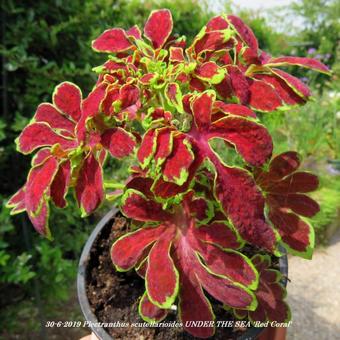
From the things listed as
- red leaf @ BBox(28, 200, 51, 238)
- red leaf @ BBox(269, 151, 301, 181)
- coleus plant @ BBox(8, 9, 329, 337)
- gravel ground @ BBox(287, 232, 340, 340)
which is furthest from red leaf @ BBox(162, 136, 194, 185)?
gravel ground @ BBox(287, 232, 340, 340)

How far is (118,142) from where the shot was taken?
2.23 ft

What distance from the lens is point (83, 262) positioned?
0.97 m

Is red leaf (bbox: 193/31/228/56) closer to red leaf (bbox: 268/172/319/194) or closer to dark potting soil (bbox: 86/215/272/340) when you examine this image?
red leaf (bbox: 268/172/319/194)

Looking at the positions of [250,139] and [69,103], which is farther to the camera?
[69,103]

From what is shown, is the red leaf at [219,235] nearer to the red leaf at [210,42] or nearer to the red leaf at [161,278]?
the red leaf at [161,278]

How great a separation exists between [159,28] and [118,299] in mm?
563

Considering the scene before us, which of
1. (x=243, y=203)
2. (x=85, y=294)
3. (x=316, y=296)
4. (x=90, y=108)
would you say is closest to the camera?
(x=243, y=203)

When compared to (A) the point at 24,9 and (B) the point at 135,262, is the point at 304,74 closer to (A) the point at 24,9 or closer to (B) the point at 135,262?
(A) the point at 24,9

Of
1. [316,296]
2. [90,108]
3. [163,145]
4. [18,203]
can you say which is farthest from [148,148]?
[316,296]

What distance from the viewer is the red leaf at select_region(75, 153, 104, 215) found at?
0.69 meters

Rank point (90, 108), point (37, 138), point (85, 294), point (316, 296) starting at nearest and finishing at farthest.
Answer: point (90, 108)
point (37, 138)
point (85, 294)
point (316, 296)

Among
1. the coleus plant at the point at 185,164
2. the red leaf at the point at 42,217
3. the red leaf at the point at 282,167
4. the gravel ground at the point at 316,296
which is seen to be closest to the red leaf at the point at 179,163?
the coleus plant at the point at 185,164

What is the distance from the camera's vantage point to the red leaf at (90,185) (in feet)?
2.28

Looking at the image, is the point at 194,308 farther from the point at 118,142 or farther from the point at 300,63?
the point at 300,63
